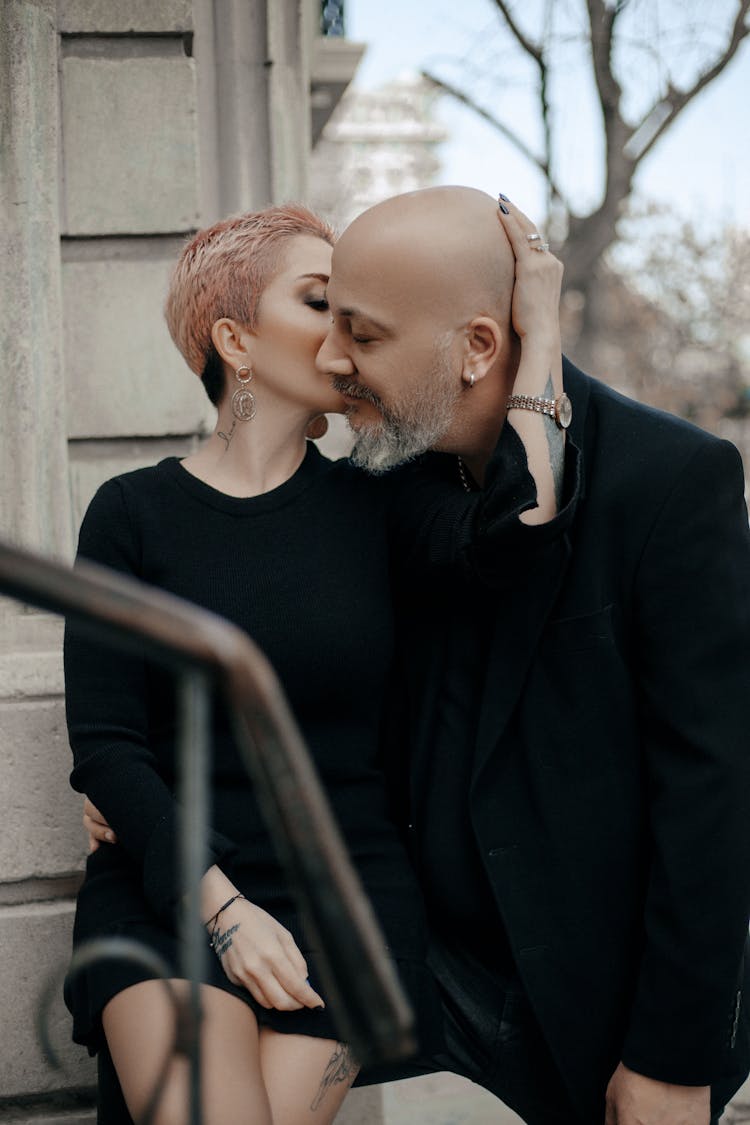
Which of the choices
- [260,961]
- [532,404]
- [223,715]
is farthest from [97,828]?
[532,404]

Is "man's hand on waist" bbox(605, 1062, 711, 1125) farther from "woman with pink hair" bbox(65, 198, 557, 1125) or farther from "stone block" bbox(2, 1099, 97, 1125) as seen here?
"stone block" bbox(2, 1099, 97, 1125)

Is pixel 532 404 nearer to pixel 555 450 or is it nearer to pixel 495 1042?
pixel 555 450

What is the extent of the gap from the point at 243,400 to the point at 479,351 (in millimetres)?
488

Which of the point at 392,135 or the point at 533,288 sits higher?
the point at 533,288

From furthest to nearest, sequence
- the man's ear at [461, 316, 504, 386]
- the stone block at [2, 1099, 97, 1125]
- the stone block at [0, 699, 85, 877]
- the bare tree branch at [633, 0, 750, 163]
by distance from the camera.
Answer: the bare tree branch at [633, 0, 750, 163] → the stone block at [2, 1099, 97, 1125] → the stone block at [0, 699, 85, 877] → the man's ear at [461, 316, 504, 386]

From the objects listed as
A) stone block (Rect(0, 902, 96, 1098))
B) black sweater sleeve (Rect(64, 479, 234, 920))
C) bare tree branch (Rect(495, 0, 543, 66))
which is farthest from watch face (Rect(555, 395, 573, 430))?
bare tree branch (Rect(495, 0, 543, 66))

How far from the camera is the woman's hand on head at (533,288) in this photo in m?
2.20

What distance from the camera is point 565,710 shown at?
2.20m

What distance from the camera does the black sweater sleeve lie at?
6.61 ft

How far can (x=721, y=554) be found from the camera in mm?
2076

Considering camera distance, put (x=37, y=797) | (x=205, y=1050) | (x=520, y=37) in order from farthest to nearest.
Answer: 1. (x=520, y=37)
2. (x=37, y=797)
3. (x=205, y=1050)

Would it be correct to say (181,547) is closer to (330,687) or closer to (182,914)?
(330,687)

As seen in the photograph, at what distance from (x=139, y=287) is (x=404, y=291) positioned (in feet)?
3.86

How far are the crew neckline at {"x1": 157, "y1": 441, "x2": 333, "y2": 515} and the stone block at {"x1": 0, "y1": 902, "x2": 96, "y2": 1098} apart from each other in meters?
1.16
